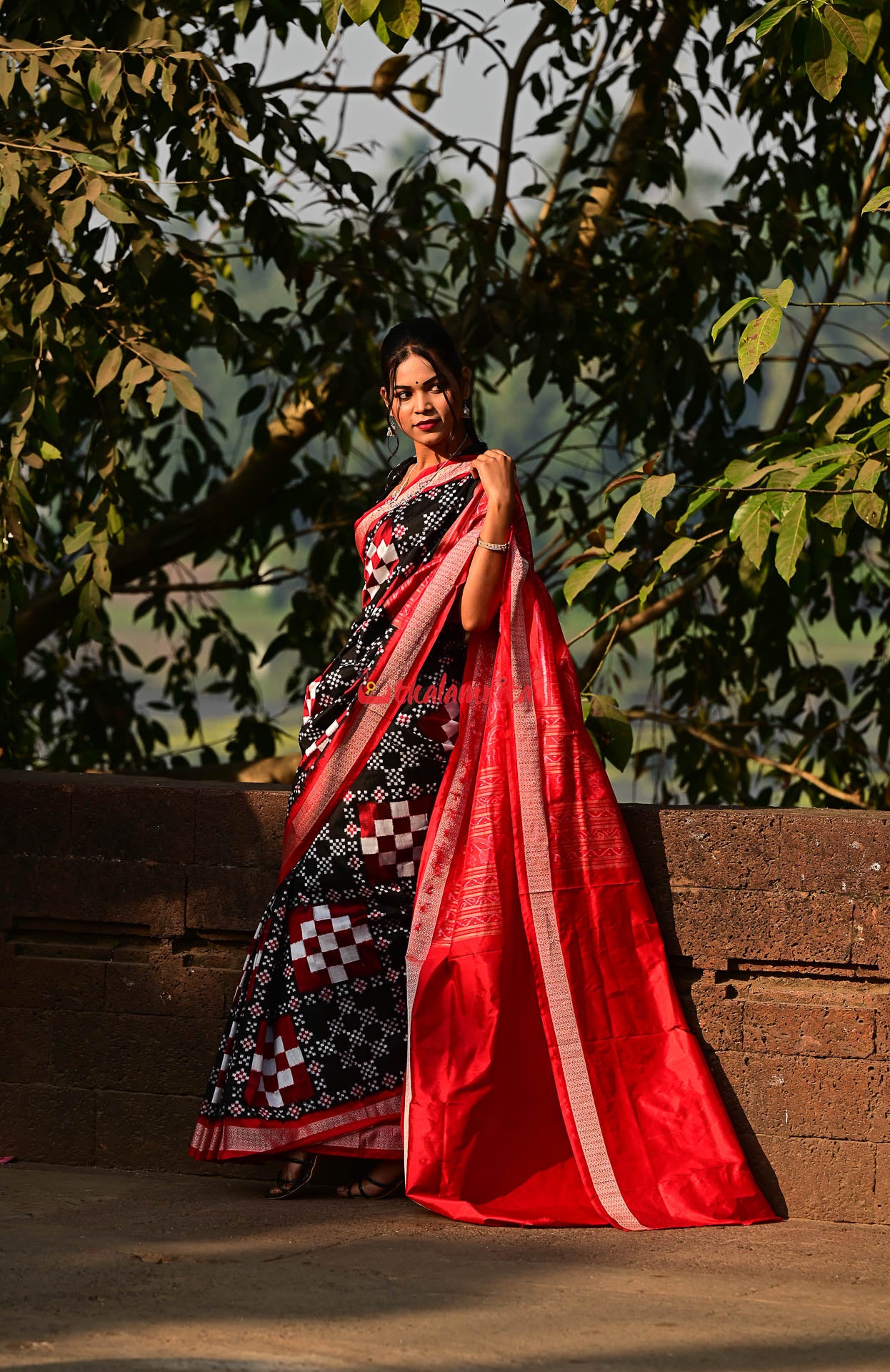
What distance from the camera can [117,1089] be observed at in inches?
142

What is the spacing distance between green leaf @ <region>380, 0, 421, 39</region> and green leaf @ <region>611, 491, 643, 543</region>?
994mm

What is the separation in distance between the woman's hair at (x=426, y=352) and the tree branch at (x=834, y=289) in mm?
2212

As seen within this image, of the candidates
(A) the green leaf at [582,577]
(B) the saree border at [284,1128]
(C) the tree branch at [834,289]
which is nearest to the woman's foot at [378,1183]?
(B) the saree border at [284,1128]

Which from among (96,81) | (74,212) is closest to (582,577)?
(74,212)

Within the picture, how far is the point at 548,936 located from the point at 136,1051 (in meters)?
1.06

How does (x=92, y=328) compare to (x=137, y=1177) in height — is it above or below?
above

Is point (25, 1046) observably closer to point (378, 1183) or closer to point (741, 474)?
point (378, 1183)

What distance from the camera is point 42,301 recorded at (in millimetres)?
3715

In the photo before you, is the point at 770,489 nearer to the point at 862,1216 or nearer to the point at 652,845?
the point at 652,845

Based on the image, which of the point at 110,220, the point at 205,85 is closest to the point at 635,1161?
the point at 110,220

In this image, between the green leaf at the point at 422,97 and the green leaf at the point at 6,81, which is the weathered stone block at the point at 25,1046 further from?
the green leaf at the point at 422,97

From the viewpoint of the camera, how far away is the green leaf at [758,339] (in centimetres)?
294

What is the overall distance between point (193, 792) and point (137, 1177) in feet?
2.73

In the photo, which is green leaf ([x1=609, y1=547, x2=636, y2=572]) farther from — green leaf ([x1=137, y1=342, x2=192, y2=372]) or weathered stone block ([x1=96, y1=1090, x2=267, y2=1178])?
weathered stone block ([x1=96, y1=1090, x2=267, y2=1178])
